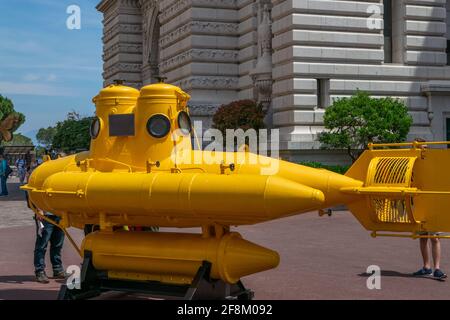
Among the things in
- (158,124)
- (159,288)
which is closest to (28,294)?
(159,288)

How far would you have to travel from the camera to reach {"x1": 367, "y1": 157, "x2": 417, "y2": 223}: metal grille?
8.48 m

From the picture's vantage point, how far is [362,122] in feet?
86.4

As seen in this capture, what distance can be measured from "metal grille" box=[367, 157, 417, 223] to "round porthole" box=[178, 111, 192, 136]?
2.86 m

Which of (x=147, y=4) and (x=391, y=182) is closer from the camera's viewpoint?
(x=391, y=182)

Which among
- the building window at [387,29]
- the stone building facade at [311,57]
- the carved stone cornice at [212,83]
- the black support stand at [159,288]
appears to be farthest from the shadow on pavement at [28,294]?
the carved stone cornice at [212,83]

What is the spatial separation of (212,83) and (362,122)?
1036cm

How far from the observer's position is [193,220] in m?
9.02

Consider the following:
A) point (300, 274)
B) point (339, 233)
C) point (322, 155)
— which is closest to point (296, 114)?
point (322, 155)

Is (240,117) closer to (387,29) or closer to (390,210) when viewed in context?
(387,29)

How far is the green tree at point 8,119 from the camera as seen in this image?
93.5 m

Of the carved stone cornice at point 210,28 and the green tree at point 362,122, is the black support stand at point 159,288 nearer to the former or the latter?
the green tree at point 362,122

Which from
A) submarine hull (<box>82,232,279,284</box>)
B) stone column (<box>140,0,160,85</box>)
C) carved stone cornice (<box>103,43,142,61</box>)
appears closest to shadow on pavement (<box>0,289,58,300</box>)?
submarine hull (<box>82,232,279,284</box>)
